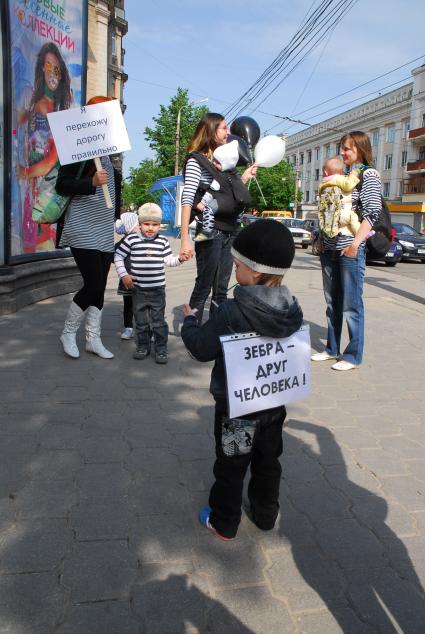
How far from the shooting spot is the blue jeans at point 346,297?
15.5ft

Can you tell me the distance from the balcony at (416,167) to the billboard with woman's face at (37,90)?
154ft

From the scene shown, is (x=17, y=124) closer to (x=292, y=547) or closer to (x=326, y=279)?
(x=326, y=279)

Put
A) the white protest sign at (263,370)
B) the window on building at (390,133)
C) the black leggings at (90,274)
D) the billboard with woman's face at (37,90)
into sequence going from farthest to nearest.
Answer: the window on building at (390,133)
the billboard with woman's face at (37,90)
the black leggings at (90,274)
the white protest sign at (263,370)

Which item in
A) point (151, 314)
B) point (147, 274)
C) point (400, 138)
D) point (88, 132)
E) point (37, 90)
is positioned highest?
point (400, 138)

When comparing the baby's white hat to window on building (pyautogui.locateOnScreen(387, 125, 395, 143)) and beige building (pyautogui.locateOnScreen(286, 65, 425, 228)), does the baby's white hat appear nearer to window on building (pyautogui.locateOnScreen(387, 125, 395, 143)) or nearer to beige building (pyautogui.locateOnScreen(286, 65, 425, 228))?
beige building (pyautogui.locateOnScreen(286, 65, 425, 228))

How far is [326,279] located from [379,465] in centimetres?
225

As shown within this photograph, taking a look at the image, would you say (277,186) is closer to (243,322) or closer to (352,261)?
(352,261)

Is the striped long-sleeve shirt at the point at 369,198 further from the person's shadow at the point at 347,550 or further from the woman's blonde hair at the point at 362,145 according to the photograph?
the person's shadow at the point at 347,550

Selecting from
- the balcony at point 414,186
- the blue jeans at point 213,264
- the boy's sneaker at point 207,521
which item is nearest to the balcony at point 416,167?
the balcony at point 414,186

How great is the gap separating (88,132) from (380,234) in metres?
2.56

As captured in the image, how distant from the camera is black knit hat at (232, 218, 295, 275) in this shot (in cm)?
224

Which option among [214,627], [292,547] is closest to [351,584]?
[292,547]

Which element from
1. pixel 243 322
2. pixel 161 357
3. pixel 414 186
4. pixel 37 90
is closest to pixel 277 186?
pixel 414 186

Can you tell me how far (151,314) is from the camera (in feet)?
16.2
